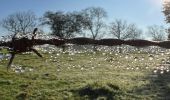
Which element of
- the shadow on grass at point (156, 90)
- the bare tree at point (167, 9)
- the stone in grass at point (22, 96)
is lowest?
the shadow on grass at point (156, 90)

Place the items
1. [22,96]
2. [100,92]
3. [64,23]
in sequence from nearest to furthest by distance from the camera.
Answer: [100,92] → [22,96] → [64,23]

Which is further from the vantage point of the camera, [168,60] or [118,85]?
[168,60]

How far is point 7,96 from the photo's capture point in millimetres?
16844

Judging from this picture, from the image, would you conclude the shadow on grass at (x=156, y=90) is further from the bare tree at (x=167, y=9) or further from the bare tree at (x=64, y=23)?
the bare tree at (x=64, y=23)

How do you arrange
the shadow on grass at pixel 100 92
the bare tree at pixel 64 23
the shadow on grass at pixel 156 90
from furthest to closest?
the bare tree at pixel 64 23, the shadow on grass at pixel 156 90, the shadow on grass at pixel 100 92

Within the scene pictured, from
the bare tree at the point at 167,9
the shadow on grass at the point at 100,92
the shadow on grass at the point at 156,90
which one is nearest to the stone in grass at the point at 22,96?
the shadow on grass at the point at 100,92

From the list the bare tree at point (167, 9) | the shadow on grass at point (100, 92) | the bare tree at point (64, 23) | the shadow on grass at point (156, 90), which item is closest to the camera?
the shadow on grass at point (100, 92)

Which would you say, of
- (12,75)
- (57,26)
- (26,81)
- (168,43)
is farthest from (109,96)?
(57,26)

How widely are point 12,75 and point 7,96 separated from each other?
18.2 ft

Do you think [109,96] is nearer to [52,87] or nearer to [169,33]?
[52,87]

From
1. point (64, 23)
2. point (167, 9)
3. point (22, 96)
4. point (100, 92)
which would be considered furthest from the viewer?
point (64, 23)

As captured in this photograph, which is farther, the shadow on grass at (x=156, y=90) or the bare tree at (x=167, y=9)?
the bare tree at (x=167, y=9)

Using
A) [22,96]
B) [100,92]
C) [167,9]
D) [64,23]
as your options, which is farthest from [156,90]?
[64,23]

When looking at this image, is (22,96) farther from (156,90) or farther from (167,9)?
(167,9)
